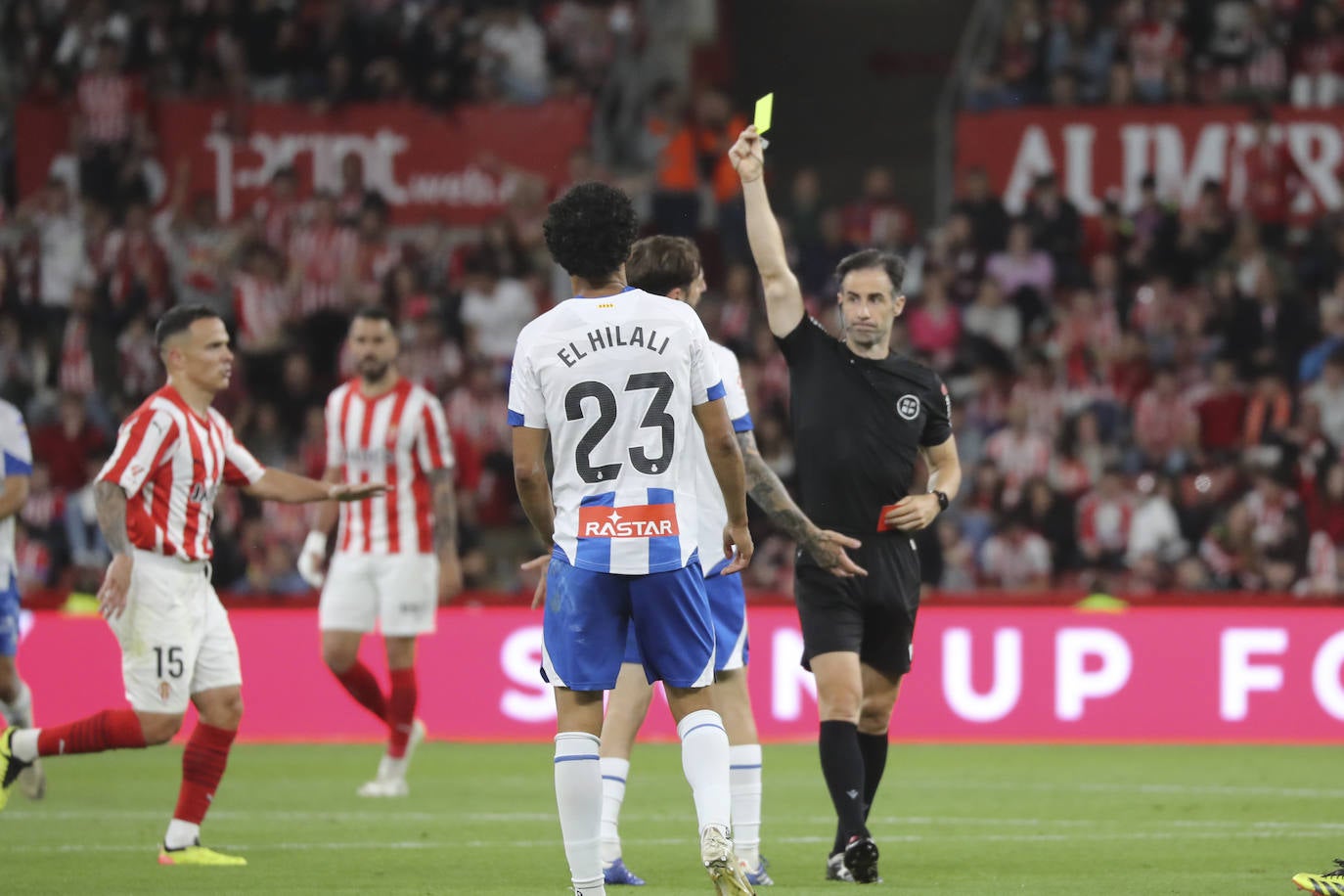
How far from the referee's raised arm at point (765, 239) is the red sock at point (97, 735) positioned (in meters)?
2.94

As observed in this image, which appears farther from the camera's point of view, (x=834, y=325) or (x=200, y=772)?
(x=834, y=325)

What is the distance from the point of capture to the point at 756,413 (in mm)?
16906

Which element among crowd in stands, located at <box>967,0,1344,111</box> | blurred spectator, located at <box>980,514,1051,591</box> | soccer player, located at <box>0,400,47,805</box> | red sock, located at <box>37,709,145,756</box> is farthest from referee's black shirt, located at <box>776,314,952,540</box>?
crowd in stands, located at <box>967,0,1344,111</box>

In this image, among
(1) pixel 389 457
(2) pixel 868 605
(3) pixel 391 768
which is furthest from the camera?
(1) pixel 389 457

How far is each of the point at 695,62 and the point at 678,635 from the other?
16.4 metres

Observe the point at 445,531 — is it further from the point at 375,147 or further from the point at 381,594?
the point at 375,147

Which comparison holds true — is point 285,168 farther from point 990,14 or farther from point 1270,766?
point 1270,766

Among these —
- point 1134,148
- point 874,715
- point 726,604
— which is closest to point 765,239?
point 726,604

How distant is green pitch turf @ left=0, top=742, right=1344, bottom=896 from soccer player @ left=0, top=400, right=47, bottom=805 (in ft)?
1.34

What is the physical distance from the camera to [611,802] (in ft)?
24.6

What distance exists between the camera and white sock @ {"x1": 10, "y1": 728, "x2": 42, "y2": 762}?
8227 mm

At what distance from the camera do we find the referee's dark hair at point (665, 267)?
24.1 feet

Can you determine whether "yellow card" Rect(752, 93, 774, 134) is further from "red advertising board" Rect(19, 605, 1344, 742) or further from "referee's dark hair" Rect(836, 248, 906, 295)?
"red advertising board" Rect(19, 605, 1344, 742)

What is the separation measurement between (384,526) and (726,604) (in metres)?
3.96
